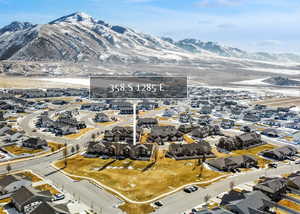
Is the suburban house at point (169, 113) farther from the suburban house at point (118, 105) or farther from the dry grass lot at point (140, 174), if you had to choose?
the dry grass lot at point (140, 174)

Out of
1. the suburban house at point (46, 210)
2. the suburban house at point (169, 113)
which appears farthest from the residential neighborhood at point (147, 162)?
the suburban house at point (169, 113)

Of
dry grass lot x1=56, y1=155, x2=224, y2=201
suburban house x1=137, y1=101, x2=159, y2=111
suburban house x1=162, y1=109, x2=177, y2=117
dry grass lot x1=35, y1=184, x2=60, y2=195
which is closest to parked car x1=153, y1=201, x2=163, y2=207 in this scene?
dry grass lot x1=56, y1=155, x2=224, y2=201

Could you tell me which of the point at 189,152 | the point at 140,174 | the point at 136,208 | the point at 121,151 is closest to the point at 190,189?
the point at 136,208

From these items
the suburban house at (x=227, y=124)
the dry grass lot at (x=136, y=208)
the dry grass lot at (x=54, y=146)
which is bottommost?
the dry grass lot at (x=136, y=208)

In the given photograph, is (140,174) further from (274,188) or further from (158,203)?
(274,188)

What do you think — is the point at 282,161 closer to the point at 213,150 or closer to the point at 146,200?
the point at 213,150
